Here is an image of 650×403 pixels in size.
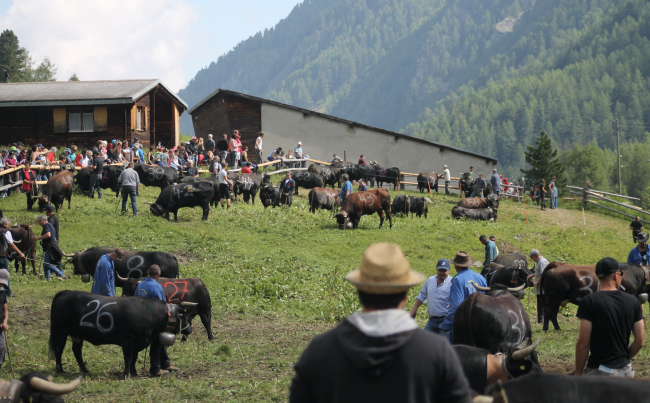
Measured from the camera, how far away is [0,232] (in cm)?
1512

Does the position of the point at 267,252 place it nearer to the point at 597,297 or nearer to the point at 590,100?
the point at 597,297

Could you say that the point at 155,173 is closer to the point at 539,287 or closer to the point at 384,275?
the point at 539,287

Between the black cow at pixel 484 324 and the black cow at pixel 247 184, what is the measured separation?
878 inches

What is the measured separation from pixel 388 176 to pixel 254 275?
25299mm

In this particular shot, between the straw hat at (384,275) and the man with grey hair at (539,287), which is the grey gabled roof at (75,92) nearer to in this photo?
the man with grey hair at (539,287)

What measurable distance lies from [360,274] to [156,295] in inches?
334

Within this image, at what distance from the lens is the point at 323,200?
30234mm

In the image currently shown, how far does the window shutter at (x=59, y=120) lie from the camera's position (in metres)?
38.0

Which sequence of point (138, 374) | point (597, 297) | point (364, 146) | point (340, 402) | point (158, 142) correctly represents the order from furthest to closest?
point (364, 146), point (158, 142), point (138, 374), point (597, 297), point (340, 402)

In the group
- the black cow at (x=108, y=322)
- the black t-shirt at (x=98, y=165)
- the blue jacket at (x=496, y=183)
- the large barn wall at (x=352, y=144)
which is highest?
the large barn wall at (x=352, y=144)

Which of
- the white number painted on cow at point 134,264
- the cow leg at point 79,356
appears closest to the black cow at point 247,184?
the white number painted on cow at point 134,264

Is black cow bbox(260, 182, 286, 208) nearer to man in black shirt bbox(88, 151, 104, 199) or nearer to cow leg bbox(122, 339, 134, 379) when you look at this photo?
man in black shirt bbox(88, 151, 104, 199)

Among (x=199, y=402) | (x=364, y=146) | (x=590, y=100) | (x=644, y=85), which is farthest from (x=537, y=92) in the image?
Result: (x=199, y=402)

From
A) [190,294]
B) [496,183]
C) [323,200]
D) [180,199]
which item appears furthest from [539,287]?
[496,183]
